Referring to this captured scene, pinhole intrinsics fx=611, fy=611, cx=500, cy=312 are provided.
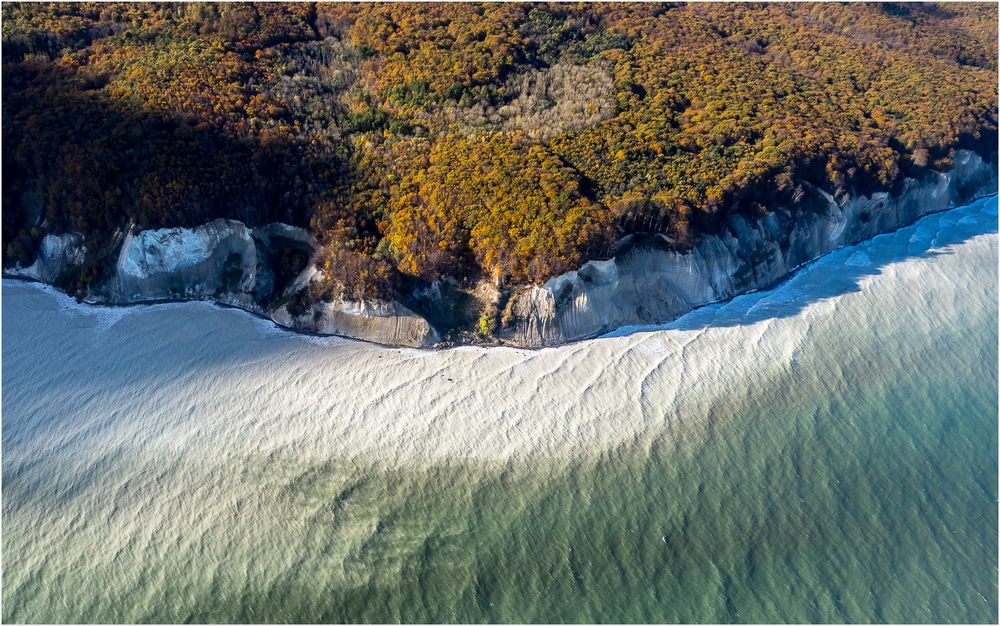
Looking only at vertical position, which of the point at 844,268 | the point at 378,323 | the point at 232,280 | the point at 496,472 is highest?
the point at 844,268

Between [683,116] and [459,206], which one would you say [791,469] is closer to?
[459,206]

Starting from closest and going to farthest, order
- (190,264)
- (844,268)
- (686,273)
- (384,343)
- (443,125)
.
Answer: (384,343) → (190,264) → (686,273) → (443,125) → (844,268)

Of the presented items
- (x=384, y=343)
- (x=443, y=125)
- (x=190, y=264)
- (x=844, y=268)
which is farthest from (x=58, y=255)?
(x=844, y=268)

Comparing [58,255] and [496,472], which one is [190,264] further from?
[496,472]

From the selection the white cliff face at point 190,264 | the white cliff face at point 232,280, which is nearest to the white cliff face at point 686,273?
the white cliff face at point 232,280

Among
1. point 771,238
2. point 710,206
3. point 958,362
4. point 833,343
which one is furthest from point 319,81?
point 958,362

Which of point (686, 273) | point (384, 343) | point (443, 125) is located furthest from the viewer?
point (443, 125)

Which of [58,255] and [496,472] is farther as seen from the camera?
[58,255]
